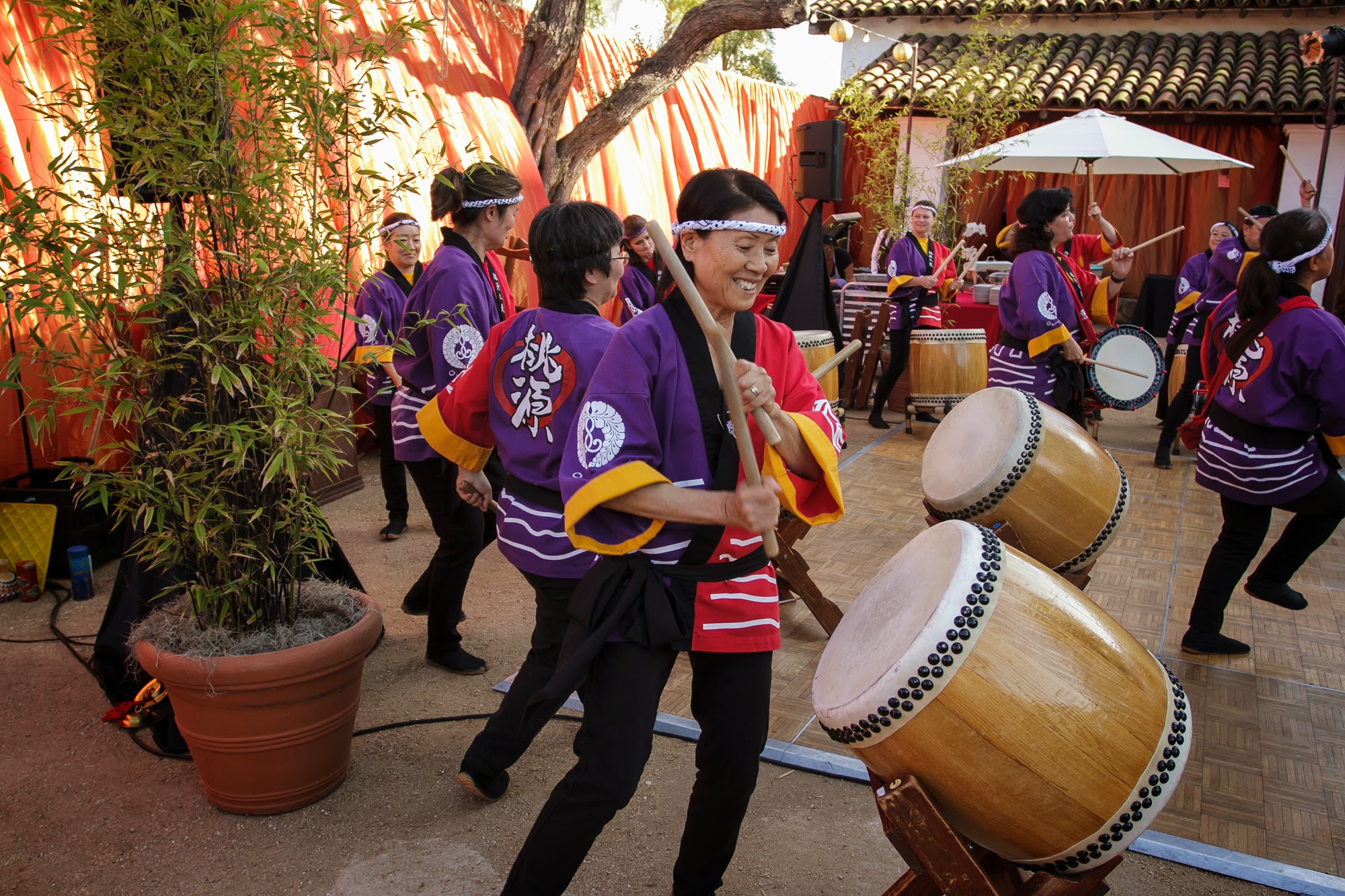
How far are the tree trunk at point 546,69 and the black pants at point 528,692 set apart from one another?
549 cm

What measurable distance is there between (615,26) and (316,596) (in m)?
10.1

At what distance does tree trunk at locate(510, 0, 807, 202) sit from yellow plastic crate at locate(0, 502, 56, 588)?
4.34m

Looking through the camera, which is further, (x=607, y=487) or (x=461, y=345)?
(x=461, y=345)

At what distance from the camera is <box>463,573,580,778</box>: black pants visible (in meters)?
2.26

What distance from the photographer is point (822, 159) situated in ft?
20.0

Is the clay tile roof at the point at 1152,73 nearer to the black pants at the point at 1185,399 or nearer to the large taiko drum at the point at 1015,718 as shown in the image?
the black pants at the point at 1185,399

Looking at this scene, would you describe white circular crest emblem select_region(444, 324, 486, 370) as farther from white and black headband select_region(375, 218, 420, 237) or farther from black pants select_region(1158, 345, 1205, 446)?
black pants select_region(1158, 345, 1205, 446)

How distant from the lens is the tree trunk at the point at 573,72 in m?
6.74

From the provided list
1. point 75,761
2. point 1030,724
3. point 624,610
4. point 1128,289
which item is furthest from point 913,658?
point 1128,289

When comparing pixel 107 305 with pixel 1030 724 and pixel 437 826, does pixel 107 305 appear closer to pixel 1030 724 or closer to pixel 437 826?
pixel 437 826

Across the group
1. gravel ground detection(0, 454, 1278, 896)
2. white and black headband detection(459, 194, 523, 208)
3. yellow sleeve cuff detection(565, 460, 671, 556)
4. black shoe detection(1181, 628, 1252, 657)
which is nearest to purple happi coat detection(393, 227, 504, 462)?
white and black headband detection(459, 194, 523, 208)

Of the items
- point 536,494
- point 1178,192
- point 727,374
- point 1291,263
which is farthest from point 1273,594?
point 1178,192

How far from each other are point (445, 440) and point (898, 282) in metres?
5.30

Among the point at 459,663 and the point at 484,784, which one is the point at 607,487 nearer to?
the point at 484,784
